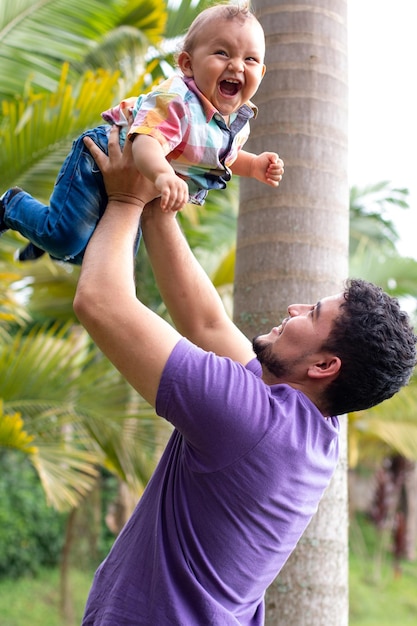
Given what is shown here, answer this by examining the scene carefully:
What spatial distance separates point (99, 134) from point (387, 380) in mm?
1059

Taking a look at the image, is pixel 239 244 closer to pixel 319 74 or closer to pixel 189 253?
pixel 319 74

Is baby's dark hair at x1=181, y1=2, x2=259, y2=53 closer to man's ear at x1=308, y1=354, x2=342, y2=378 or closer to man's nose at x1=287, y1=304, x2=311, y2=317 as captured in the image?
man's nose at x1=287, y1=304, x2=311, y2=317

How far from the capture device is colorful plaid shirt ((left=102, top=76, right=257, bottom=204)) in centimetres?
220

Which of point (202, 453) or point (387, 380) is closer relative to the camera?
point (202, 453)

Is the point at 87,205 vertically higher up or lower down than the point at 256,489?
higher up

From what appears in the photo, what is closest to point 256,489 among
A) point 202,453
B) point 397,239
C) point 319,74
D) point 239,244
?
point 202,453

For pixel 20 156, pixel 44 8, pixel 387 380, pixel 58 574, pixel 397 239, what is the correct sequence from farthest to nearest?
pixel 397 239 < pixel 58 574 < pixel 44 8 < pixel 20 156 < pixel 387 380

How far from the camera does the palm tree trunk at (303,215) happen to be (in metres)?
3.15

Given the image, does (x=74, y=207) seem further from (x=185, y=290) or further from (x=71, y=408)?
(x=71, y=408)

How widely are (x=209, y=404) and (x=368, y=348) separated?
49 centimetres

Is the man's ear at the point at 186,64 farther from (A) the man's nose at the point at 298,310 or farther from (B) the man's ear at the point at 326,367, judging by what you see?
(B) the man's ear at the point at 326,367

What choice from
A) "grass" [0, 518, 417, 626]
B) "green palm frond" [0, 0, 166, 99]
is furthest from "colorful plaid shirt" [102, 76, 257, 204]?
"grass" [0, 518, 417, 626]

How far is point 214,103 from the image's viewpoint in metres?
2.33

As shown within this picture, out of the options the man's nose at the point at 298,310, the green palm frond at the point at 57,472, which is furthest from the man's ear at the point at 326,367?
the green palm frond at the point at 57,472
